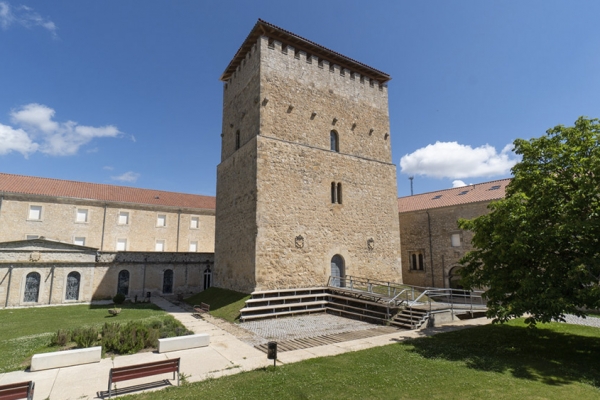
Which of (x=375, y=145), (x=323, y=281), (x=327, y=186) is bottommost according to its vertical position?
(x=323, y=281)

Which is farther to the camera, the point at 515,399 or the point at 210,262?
Result: the point at 210,262

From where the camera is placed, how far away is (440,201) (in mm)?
26625

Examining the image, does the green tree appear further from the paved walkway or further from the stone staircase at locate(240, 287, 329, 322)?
the stone staircase at locate(240, 287, 329, 322)

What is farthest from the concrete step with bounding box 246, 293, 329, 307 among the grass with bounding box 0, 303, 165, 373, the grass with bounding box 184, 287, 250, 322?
the grass with bounding box 0, 303, 165, 373

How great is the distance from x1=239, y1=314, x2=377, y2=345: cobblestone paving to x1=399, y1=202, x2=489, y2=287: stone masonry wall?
12837 mm

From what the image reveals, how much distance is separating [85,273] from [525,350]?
25.9 meters

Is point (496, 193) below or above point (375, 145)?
below

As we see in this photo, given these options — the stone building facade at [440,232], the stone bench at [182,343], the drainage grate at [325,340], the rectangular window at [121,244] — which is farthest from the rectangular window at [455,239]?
the rectangular window at [121,244]

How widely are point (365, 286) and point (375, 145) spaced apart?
9.42 meters

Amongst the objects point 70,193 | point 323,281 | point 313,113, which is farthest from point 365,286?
point 70,193

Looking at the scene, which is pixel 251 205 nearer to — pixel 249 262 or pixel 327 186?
pixel 249 262

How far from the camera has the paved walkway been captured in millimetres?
7148

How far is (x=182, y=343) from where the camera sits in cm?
1012

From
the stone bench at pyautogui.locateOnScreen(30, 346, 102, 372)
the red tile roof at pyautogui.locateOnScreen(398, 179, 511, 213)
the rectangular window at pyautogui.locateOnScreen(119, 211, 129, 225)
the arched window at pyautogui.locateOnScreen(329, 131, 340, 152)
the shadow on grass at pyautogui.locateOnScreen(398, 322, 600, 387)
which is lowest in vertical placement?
the shadow on grass at pyautogui.locateOnScreen(398, 322, 600, 387)
